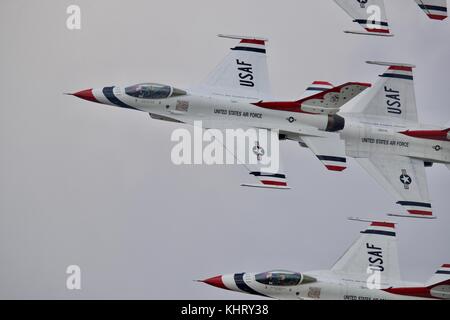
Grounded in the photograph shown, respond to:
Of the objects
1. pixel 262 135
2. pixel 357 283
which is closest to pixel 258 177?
pixel 262 135

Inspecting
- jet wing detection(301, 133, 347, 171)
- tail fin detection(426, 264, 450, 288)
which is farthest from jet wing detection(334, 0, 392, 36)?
tail fin detection(426, 264, 450, 288)

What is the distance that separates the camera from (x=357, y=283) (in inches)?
1961

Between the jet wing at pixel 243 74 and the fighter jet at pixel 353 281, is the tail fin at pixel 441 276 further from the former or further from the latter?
the jet wing at pixel 243 74

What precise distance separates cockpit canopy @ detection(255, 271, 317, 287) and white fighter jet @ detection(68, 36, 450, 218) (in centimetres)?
270

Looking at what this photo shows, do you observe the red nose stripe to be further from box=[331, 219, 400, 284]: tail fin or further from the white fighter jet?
box=[331, 219, 400, 284]: tail fin

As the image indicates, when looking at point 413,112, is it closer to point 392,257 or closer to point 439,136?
point 439,136

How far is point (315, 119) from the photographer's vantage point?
50938mm

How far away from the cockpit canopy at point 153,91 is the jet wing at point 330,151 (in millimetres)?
4419

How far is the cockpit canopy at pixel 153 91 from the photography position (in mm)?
50688

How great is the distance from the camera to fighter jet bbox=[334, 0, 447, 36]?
171ft

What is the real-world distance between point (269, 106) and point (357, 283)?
618cm

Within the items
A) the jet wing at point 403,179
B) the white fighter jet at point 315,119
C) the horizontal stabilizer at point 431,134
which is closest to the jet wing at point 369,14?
the white fighter jet at point 315,119
